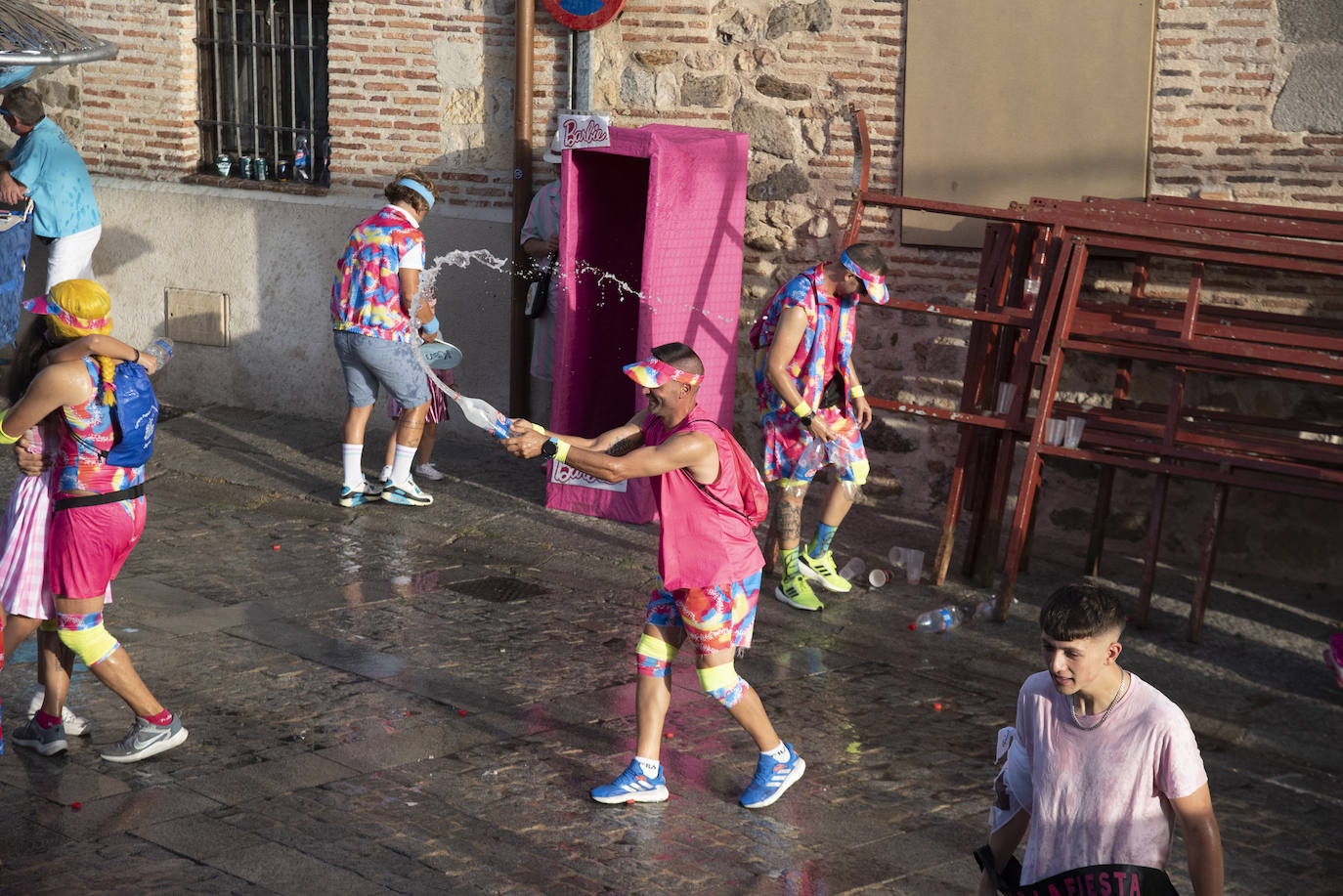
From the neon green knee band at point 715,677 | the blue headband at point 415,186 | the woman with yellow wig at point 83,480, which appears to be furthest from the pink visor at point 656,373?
the blue headband at point 415,186

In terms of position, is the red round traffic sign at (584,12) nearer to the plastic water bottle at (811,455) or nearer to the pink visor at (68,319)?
the plastic water bottle at (811,455)

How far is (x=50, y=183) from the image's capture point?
11219 millimetres

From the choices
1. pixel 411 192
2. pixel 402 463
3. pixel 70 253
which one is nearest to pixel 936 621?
pixel 402 463

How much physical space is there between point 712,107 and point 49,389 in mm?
5447

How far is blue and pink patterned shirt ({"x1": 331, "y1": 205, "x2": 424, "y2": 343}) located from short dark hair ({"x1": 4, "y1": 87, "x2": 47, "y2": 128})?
337cm

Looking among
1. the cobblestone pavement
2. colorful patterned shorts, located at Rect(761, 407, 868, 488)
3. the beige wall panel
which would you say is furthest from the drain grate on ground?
the beige wall panel

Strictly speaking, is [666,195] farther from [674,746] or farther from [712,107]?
[674,746]

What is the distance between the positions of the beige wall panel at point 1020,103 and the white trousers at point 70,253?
6.02 meters

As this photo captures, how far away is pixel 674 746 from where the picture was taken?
20.1 ft

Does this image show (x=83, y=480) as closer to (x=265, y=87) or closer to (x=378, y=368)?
(x=378, y=368)

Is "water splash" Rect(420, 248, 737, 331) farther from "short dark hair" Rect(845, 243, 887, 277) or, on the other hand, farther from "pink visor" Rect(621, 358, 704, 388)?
"pink visor" Rect(621, 358, 704, 388)

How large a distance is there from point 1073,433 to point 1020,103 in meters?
2.11

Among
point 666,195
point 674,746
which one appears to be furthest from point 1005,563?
point 666,195

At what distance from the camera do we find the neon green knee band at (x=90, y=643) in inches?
218
